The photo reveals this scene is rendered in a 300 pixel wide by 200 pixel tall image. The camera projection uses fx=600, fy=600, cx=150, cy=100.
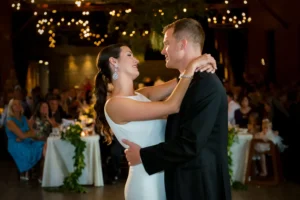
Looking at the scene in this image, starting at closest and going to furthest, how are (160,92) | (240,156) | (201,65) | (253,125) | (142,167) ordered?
(201,65) → (142,167) → (160,92) → (240,156) → (253,125)

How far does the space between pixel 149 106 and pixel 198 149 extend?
1.35 feet

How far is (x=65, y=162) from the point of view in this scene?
7.83 metres

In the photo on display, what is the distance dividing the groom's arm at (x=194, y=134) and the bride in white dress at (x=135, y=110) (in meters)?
0.18

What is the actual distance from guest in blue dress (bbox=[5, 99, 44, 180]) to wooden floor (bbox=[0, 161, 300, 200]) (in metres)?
0.34

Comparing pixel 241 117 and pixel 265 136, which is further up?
pixel 241 117

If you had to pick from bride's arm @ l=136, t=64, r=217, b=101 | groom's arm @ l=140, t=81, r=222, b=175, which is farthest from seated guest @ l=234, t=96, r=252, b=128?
groom's arm @ l=140, t=81, r=222, b=175

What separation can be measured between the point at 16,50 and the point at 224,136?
700 inches

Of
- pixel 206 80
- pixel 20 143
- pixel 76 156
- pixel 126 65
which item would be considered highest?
pixel 126 65

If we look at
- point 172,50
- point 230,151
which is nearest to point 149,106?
point 172,50

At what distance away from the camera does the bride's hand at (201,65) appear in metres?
2.73

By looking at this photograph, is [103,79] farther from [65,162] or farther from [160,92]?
[65,162]

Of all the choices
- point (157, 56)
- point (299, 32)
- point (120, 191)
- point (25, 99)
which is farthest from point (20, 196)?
point (157, 56)

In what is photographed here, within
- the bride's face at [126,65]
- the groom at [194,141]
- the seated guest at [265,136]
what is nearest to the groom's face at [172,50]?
the groom at [194,141]

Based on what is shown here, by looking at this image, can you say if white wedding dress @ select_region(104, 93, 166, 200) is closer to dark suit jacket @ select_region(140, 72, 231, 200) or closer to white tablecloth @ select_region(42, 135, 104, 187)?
dark suit jacket @ select_region(140, 72, 231, 200)
